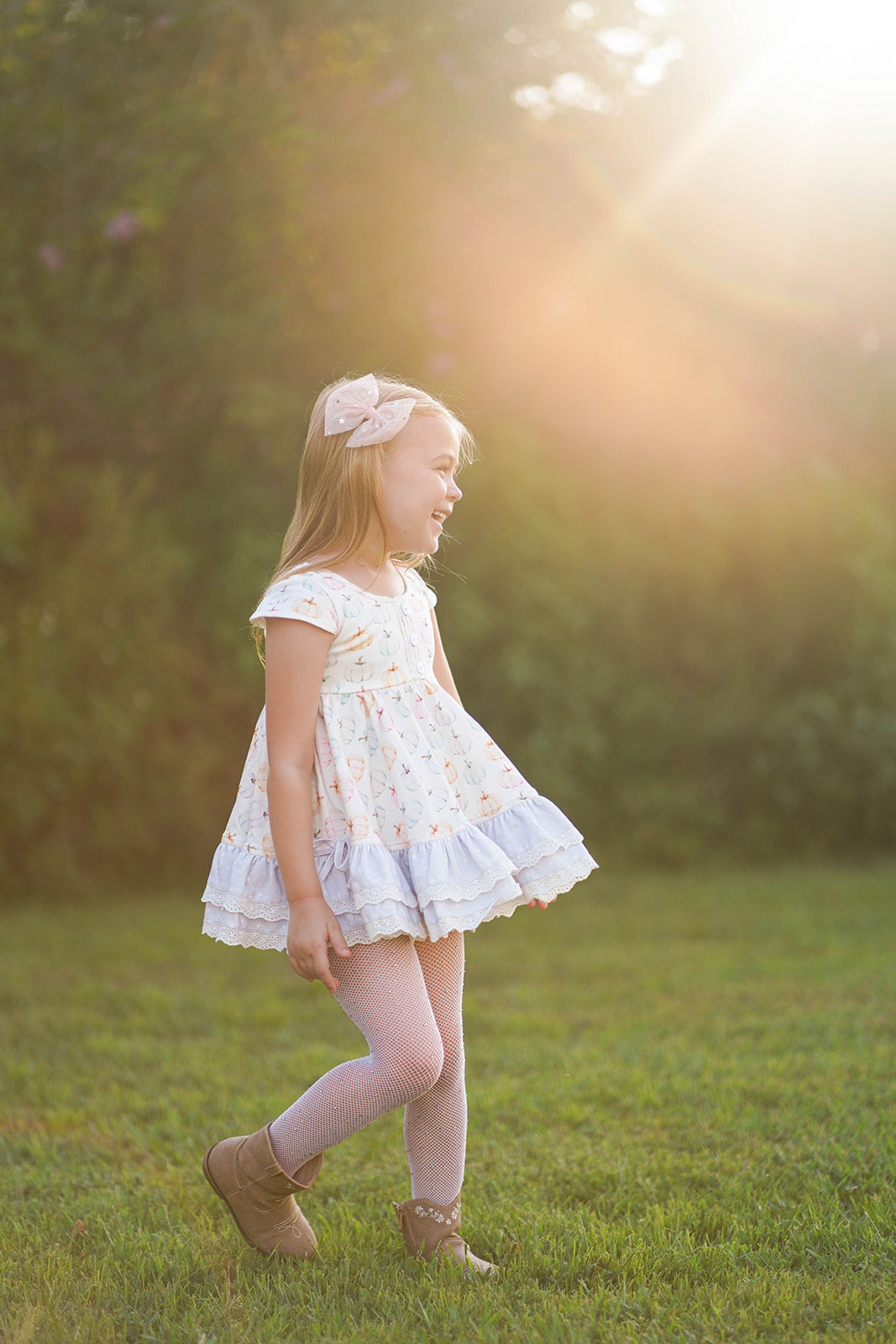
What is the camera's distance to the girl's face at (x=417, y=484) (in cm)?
225

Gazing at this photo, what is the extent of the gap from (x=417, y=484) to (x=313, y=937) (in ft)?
2.57

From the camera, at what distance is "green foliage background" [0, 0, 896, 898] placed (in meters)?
5.51

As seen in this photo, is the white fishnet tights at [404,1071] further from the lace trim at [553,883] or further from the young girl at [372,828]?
the lace trim at [553,883]

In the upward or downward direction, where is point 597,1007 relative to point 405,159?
downward

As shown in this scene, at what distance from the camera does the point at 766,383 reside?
6594mm

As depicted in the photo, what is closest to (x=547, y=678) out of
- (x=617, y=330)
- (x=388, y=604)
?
(x=617, y=330)

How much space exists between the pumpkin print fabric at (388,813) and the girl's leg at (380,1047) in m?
0.07

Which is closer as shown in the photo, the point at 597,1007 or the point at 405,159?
the point at 597,1007

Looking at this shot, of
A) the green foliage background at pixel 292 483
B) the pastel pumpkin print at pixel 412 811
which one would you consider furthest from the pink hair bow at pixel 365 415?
the green foliage background at pixel 292 483

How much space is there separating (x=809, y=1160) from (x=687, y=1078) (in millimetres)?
635

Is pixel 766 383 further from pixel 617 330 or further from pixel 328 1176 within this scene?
pixel 328 1176

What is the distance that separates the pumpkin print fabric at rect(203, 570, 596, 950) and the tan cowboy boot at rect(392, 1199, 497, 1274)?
531mm

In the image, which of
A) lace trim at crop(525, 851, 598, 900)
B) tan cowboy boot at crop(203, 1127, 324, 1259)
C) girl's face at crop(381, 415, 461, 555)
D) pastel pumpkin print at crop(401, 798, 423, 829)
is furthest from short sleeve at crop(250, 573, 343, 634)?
tan cowboy boot at crop(203, 1127, 324, 1259)

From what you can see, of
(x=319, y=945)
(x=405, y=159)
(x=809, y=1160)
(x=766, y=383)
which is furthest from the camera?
(x=766, y=383)
